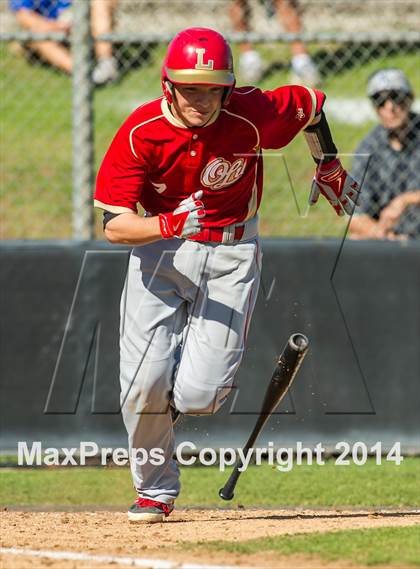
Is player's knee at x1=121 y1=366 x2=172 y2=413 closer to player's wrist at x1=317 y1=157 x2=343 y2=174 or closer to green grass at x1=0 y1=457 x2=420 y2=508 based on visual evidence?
green grass at x1=0 y1=457 x2=420 y2=508

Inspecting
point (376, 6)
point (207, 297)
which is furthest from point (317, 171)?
point (376, 6)

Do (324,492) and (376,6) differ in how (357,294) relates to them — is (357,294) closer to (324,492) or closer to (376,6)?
(324,492)

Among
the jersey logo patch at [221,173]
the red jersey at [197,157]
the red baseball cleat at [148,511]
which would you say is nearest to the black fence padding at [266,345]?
the red baseball cleat at [148,511]

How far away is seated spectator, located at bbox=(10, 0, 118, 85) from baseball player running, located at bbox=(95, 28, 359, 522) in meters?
2.85

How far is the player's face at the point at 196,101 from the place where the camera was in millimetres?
5723

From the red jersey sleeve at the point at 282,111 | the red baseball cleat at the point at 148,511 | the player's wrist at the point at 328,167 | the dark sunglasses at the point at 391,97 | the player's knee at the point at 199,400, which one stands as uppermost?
the red jersey sleeve at the point at 282,111

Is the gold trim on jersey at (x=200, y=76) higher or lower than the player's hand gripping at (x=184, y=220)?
higher

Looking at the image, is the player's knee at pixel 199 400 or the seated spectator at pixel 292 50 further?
the seated spectator at pixel 292 50

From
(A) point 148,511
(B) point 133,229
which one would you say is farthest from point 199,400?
(B) point 133,229

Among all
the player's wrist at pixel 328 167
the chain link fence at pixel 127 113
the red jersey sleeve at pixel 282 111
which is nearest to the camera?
the red jersey sleeve at pixel 282 111

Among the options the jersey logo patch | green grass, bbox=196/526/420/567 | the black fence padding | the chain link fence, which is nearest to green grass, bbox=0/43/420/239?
the chain link fence

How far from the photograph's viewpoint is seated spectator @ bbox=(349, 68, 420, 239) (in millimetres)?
8820

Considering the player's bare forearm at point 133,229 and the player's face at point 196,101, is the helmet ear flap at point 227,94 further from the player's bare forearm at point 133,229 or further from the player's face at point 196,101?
the player's bare forearm at point 133,229

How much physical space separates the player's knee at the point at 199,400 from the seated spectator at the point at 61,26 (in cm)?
337
